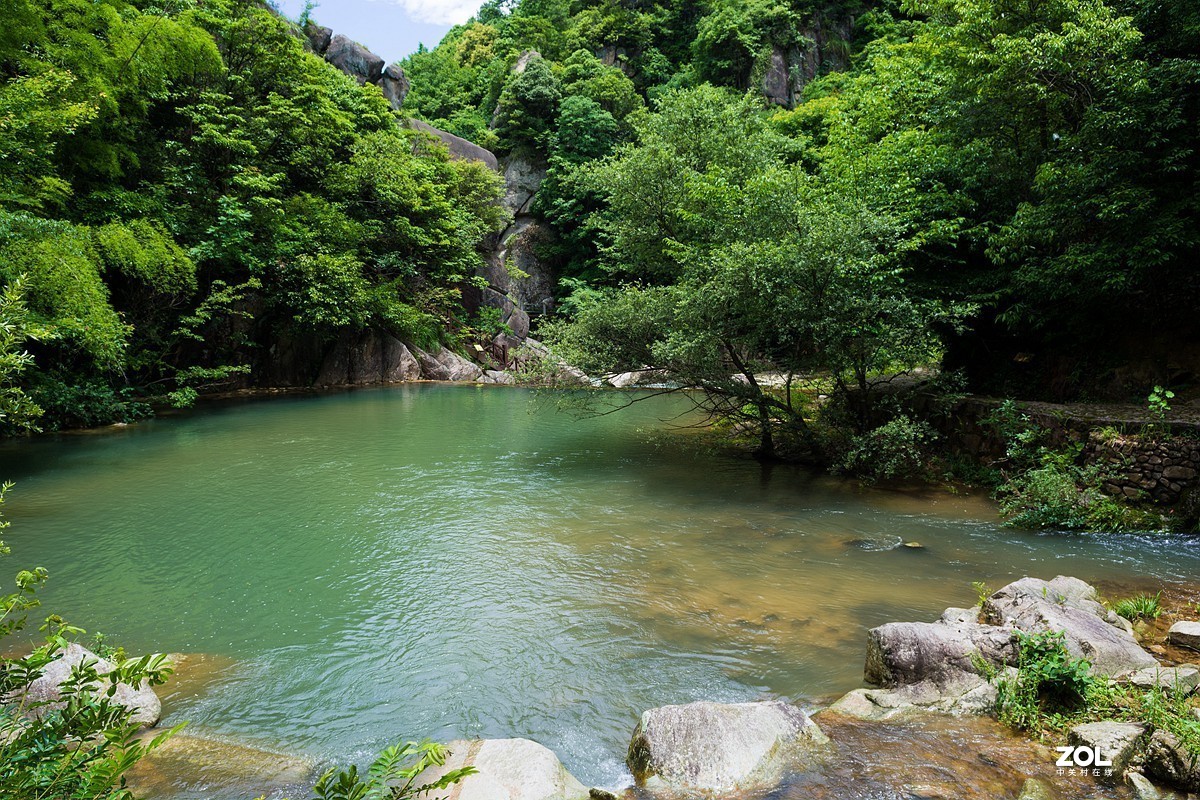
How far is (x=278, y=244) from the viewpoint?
75.7ft

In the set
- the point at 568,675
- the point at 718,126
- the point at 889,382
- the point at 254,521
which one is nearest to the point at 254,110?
the point at 718,126

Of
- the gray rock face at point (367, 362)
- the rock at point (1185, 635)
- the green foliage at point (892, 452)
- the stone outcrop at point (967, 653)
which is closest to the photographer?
the stone outcrop at point (967, 653)

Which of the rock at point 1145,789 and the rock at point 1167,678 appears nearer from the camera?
the rock at point 1145,789

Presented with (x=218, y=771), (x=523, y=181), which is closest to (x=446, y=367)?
(x=523, y=181)

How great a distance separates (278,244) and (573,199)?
1828 centimetres

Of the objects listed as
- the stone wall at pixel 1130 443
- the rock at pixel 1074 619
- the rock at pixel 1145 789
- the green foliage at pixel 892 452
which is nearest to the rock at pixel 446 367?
the green foliage at pixel 892 452

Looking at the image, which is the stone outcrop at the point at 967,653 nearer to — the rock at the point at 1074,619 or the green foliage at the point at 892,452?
the rock at the point at 1074,619

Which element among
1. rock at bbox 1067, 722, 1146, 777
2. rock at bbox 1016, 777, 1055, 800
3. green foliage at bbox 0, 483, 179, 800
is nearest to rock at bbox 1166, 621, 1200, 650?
rock at bbox 1067, 722, 1146, 777

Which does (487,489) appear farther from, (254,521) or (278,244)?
(278,244)

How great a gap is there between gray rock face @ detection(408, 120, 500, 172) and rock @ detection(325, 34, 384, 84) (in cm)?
456

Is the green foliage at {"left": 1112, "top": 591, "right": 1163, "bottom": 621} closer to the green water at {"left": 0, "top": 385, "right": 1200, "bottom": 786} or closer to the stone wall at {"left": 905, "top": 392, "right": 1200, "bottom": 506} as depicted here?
the green water at {"left": 0, "top": 385, "right": 1200, "bottom": 786}

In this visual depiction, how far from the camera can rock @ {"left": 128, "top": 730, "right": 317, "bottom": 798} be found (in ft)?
12.2

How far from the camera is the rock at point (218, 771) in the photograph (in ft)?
12.2

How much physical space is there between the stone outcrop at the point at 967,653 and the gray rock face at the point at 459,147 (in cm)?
3372
